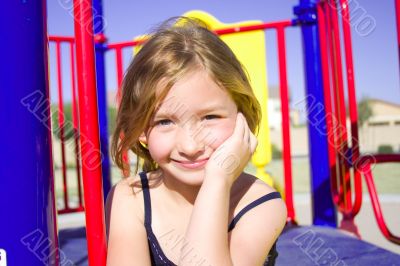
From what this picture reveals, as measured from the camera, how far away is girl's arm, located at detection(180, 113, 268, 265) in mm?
950

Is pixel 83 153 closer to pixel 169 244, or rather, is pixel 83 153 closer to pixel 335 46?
pixel 169 244

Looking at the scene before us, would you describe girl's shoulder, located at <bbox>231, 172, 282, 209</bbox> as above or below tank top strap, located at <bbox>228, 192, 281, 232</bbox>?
above

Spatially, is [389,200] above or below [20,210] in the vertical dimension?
below

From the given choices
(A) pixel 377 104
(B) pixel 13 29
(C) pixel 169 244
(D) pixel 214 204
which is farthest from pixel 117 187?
(A) pixel 377 104

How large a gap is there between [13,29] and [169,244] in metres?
0.78

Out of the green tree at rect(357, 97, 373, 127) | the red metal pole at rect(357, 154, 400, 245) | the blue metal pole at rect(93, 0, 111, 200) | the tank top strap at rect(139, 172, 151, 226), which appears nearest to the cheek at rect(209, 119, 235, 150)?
the tank top strap at rect(139, 172, 151, 226)

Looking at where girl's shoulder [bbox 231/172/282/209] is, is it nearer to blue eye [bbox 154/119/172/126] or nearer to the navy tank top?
the navy tank top

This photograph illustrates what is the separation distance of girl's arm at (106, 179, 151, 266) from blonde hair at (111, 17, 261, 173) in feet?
0.47

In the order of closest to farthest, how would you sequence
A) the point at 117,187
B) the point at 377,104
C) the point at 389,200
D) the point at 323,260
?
the point at 117,187, the point at 323,260, the point at 389,200, the point at 377,104

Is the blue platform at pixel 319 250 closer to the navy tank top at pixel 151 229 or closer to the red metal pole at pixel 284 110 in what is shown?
the red metal pole at pixel 284 110

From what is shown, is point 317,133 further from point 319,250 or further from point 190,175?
point 190,175

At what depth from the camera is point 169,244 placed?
124 centimetres

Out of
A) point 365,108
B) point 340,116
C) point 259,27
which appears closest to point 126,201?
point 340,116

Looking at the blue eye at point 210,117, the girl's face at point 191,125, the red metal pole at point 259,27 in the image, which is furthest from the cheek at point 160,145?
the red metal pole at point 259,27
